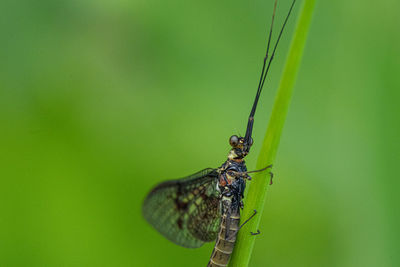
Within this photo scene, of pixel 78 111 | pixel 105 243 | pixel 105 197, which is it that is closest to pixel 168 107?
pixel 78 111

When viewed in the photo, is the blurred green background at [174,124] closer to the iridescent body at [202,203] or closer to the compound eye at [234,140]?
the iridescent body at [202,203]

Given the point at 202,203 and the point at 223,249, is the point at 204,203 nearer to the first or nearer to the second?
the point at 202,203

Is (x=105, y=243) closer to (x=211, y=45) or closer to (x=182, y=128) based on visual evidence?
(x=182, y=128)

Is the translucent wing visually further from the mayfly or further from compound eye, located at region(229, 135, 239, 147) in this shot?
compound eye, located at region(229, 135, 239, 147)

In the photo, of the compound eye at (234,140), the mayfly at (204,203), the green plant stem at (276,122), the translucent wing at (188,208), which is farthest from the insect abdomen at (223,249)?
the compound eye at (234,140)

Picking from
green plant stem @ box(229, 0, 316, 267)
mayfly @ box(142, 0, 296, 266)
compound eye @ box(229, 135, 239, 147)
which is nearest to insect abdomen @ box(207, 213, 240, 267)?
mayfly @ box(142, 0, 296, 266)

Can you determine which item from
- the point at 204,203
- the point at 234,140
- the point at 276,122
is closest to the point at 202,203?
the point at 204,203
